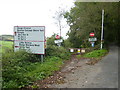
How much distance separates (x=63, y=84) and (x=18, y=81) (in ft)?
5.96

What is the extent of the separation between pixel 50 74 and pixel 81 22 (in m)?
13.5

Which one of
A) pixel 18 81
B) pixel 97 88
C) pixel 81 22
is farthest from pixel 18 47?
pixel 81 22

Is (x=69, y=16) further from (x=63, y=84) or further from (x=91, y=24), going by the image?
(x=63, y=84)

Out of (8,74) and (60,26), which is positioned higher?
(60,26)

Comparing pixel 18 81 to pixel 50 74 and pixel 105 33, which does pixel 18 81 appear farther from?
pixel 105 33

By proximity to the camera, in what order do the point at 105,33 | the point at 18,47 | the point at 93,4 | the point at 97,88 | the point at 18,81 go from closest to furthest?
1. the point at 97,88
2. the point at 18,81
3. the point at 18,47
4. the point at 93,4
5. the point at 105,33

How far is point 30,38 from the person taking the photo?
33.9 feet

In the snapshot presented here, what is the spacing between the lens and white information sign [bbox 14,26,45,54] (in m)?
10.2

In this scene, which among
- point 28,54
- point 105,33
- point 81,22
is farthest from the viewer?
point 105,33

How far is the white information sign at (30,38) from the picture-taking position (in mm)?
10164

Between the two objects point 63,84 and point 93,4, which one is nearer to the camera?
point 63,84

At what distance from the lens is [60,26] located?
86.7 ft

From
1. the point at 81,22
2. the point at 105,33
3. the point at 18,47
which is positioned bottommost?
the point at 18,47

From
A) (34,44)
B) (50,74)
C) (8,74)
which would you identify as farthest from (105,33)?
(8,74)
